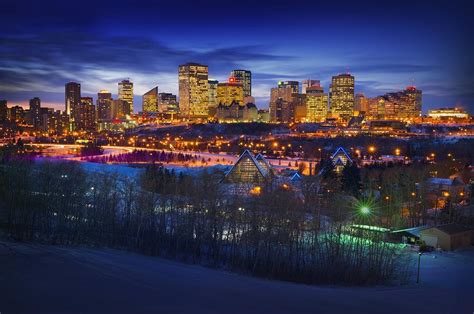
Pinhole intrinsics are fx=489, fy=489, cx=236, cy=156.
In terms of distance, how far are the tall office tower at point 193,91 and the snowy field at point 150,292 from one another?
107 metres

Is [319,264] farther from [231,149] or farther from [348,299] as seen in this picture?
[231,149]

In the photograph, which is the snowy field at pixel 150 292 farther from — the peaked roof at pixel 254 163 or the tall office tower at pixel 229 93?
the tall office tower at pixel 229 93

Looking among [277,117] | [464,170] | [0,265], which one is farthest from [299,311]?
[277,117]

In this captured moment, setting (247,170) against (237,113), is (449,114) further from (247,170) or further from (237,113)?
(247,170)

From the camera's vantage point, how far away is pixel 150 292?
26.8 feet

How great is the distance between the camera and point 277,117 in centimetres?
11775

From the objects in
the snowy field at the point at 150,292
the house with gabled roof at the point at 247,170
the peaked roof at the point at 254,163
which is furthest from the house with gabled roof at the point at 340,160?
the snowy field at the point at 150,292

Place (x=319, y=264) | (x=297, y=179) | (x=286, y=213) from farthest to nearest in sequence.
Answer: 1. (x=297, y=179)
2. (x=286, y=213)
3. (x=319, y=264)

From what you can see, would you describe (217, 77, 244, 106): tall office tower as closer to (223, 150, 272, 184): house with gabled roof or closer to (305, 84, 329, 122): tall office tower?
(305, 84, 329, 122): tall office tower

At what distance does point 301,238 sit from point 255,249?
4.65 feet

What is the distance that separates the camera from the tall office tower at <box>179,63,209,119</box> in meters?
121

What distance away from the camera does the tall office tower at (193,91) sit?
397ft

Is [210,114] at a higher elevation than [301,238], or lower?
higher

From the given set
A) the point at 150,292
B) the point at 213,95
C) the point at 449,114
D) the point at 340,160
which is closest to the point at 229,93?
the point at 213,95
